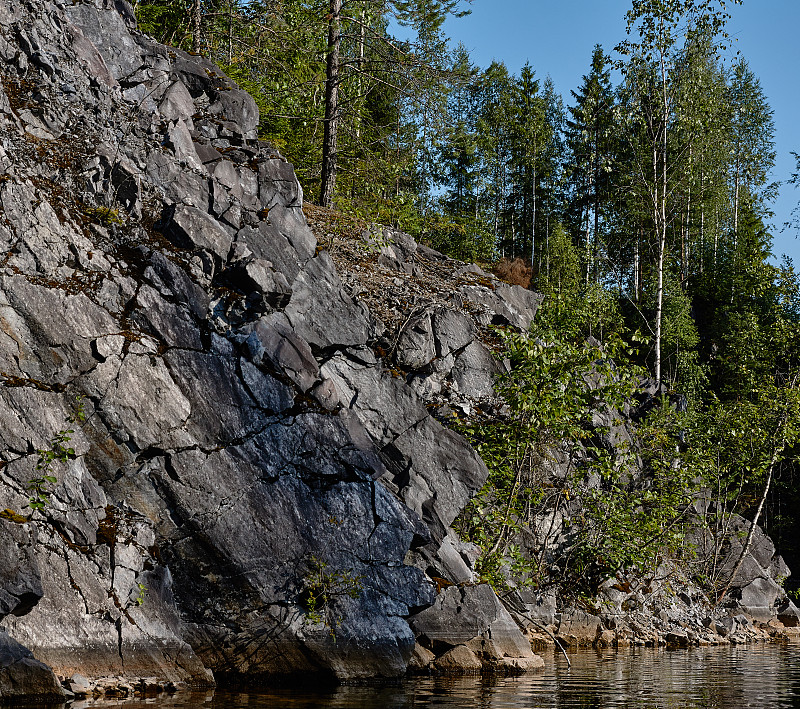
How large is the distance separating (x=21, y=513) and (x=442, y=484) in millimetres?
8594

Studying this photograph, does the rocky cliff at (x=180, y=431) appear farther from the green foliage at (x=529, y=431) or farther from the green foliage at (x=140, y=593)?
the green foliage at (x=529, y=431)

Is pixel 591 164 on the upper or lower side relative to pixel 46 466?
upper

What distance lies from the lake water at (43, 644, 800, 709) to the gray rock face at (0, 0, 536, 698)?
1386mm

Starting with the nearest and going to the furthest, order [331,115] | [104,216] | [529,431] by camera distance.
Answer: [104,216] → [529,431] → [331,115]

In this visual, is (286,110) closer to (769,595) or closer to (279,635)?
(279,635)

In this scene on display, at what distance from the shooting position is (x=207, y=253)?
1552 cm

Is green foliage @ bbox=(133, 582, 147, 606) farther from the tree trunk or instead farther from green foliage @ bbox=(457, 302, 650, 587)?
the tree trunk

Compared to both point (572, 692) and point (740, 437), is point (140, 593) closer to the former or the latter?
point (572, 692)

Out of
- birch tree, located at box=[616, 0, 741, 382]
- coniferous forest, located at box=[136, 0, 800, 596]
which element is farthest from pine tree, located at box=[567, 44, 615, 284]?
birch tree, located at box=[616, 0, 741, 382]

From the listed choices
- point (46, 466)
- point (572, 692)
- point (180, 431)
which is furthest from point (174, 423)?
point (572, 692)

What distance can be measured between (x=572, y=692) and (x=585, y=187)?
5540 centimetres

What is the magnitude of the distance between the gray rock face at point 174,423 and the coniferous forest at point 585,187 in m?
4.01

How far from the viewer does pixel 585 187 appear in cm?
6075

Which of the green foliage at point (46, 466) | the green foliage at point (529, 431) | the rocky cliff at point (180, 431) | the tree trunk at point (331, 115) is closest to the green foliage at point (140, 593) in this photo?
the rocky cliff at point (180, 431)
